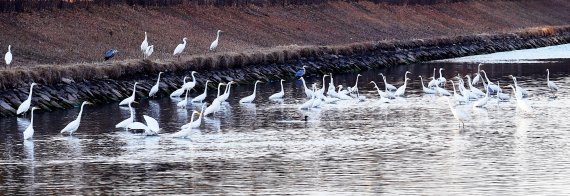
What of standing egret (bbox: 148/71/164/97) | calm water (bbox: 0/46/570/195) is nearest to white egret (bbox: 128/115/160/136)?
calm water (bbox: 0/46/570/195)

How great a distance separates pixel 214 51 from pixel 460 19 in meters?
36.6

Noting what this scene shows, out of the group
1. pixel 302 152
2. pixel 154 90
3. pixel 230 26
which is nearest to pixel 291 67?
pixel 230 26

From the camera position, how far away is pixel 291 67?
51125mm

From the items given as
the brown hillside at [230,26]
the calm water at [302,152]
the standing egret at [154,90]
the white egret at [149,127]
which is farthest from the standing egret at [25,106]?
the brown hillside at [230,26]

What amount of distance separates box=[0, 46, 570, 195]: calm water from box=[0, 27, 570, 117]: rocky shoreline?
1.17 metres

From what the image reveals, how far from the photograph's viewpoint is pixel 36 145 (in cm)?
2811

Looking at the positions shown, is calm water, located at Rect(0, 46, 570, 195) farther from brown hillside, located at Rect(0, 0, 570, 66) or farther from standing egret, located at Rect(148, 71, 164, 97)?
brown hillside, located at Rect(0, 0, 570, 66)

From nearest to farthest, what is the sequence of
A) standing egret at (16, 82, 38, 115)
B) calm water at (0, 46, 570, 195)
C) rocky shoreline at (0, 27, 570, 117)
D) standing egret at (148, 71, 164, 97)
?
calm water at (0, 46, 570, 195)
standing egret at (16, 82, 38, 115)
rocky shoreline at (0, 27, 570, 117)
standing egret at (148, 71, 164, 97)

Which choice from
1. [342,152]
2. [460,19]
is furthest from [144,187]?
[460,19]

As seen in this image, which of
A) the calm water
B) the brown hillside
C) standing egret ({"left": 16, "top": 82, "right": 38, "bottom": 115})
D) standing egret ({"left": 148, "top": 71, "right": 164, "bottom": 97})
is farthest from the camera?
the brown hillside

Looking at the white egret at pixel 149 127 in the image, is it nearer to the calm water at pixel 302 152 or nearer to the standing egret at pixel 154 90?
the calm water at pixel 302 152

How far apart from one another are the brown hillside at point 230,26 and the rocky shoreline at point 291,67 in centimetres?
245

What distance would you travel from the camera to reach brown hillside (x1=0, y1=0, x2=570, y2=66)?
47.5m

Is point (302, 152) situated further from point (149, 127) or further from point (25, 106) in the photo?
point (25, 106)
